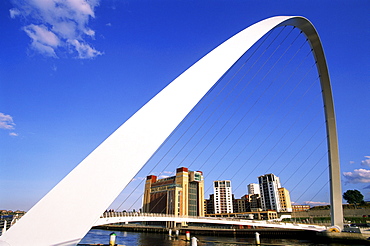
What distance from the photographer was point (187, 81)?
204 inches

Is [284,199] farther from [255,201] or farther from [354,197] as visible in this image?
[354,197]

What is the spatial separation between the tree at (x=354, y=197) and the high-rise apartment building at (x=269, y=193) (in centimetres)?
1669

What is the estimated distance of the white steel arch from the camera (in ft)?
9.73

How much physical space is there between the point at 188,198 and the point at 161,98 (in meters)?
52.3

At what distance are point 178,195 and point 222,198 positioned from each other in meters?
27.0

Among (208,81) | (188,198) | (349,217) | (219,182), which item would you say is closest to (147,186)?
(188,198)

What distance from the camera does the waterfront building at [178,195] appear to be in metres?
51.0

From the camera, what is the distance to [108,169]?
349 centimetres

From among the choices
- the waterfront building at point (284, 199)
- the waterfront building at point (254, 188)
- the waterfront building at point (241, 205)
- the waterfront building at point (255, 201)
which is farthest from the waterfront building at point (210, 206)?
the waterfront building at point (284, 199)

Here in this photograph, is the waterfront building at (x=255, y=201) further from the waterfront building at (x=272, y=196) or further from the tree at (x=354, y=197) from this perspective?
the tree at (x=354, y=197)

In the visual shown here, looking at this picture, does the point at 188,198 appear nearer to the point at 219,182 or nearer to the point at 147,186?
the point at 147,186

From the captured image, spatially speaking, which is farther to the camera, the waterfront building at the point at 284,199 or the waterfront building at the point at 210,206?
the waterfront building at the point at 210,206

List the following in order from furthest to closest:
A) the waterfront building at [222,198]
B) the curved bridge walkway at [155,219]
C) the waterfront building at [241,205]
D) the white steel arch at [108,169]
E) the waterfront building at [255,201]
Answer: the waterfront building at [241,205] → the waterfront building at [222,198] → the waterfront building at [255,201] → the curved bridge walkway at [155,219] → the white steel arch at [108,169]

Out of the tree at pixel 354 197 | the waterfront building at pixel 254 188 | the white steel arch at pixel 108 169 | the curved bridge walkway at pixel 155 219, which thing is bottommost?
the curved bridge walkway at pixel 155 219
